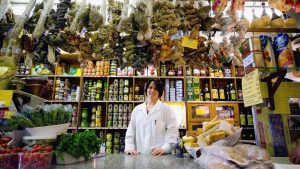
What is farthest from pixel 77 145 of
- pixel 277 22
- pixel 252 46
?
pixel 277 22

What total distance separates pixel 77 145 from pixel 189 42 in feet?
3.33

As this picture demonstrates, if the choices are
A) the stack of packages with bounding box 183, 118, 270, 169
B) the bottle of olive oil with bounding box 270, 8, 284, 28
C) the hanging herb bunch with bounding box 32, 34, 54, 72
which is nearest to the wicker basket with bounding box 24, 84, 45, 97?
the hanging herb bunch with bounding box 32, 34, 54, 72

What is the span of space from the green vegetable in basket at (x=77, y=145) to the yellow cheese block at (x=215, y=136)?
68cm

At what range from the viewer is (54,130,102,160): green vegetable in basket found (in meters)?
1.17

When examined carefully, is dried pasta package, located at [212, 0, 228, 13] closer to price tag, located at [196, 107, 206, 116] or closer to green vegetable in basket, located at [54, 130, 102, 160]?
green vegetable in basket, located at [54, 130, 102, 160]

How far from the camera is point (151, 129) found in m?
2.33

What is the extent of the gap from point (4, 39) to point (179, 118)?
108 inches

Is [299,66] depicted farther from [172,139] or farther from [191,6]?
[172,139]

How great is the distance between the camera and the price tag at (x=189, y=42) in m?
1.51

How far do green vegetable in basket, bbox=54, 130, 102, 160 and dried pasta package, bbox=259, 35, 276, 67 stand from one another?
112 cm

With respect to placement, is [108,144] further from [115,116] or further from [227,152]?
[227,152]

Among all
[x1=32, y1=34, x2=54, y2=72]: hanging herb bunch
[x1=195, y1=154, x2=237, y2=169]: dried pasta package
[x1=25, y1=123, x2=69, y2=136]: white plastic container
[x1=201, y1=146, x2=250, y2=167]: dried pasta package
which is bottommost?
[x1=195, y1=154, x2=237, y2=169]: dried pasta package

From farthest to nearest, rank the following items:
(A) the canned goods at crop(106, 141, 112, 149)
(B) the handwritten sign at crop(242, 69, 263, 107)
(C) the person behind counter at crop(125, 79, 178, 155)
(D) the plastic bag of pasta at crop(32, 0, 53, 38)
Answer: (A) the canned goods at crop(106, 141, 112, 149)
(C) the person behind counter at crop(125, 79, 178, 155)
(D) the plastic bag of pasta at crop(32, 0, 53, 38)
(B) the handwritten sign at crop(242, 69, 263, 107)

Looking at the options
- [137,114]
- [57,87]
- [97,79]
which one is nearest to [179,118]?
[137,114]
